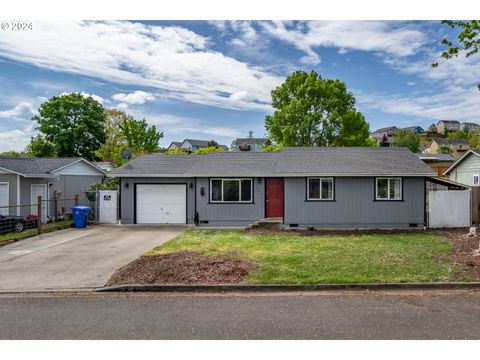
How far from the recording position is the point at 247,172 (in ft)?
51.3

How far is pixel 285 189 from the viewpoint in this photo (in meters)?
15.1

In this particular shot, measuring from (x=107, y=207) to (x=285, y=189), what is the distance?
31.8ft

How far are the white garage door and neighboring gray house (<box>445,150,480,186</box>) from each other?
67.2 ft

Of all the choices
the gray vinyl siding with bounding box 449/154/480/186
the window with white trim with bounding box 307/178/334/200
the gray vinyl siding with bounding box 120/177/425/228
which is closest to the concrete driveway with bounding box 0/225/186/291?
the gray vinyl siding with bounding box 120/177/425/228

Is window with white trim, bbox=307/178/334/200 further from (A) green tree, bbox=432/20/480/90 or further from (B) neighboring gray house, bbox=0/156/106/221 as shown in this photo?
(B) neighboring gray house, bbox=0/156/106/221

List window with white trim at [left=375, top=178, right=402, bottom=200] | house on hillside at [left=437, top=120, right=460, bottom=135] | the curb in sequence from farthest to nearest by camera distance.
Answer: house on hillside at [left=437, top=120, right=460, bottom=135] < window with white trim at [left=375, top=178, right=402, bottom=200] < the curb

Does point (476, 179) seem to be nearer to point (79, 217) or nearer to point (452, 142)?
point (79, 217)

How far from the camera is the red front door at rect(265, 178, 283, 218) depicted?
15.7 metres

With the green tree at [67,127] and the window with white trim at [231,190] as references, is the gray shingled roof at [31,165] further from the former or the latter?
the green tree at [67,127]

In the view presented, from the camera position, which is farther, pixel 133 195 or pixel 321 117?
pixel 321 117

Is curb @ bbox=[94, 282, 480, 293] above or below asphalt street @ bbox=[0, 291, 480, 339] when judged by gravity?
above

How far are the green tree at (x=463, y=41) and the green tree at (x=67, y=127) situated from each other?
35.9 meters

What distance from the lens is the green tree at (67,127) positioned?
35594mm

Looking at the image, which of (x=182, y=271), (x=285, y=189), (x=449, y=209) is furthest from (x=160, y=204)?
(x=449, y=209)
